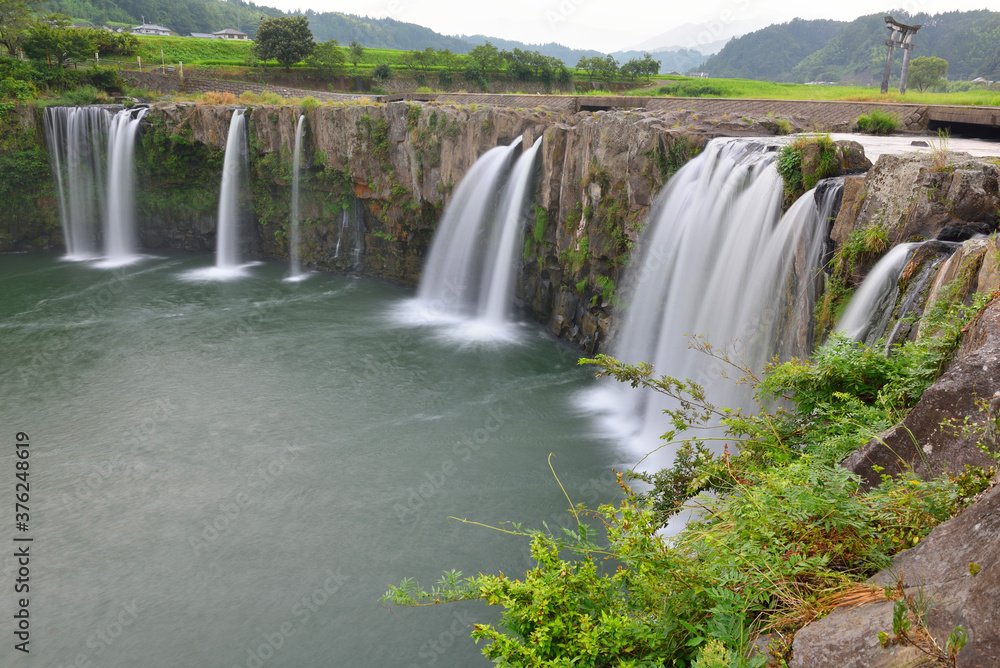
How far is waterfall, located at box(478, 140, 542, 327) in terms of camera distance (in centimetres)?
1825

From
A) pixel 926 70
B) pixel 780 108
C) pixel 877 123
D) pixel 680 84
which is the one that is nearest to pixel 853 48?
pixel 926 70

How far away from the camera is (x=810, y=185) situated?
980cm

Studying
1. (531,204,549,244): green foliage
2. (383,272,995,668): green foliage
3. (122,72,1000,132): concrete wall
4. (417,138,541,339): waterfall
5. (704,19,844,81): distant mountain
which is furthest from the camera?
(704,19,844,81): distant mountain

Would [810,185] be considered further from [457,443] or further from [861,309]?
[457,443]

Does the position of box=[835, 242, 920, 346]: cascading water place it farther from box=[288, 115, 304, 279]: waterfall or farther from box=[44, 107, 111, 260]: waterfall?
box=[44, 107, 111, 260]: waterfall

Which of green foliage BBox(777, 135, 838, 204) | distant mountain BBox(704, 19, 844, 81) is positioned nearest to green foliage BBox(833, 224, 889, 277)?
green foliage BBox(777, 135, 838, 204)

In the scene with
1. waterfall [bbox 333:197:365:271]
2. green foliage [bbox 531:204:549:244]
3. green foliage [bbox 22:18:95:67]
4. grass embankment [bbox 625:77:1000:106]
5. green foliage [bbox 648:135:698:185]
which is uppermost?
green foliage [bbox 22:18:95:67]

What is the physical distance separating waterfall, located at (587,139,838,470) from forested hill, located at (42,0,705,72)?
3939 cm

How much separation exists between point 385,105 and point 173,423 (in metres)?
13.4

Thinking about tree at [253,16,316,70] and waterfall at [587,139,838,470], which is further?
tree at [253,16,316,70]

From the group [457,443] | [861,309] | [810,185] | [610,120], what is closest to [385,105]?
[610,120]

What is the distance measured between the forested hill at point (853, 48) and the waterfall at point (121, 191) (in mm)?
48389

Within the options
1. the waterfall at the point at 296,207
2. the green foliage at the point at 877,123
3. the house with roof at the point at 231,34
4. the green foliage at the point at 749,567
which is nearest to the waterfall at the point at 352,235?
the waterfall at the point at 296,207

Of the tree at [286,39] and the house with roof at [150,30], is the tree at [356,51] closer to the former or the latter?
the tree at [286,39]
